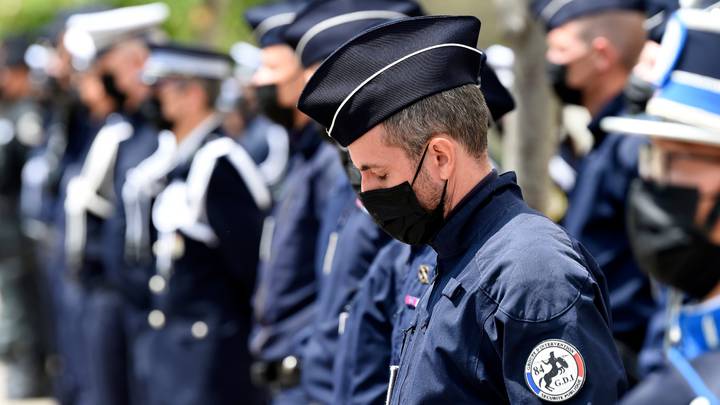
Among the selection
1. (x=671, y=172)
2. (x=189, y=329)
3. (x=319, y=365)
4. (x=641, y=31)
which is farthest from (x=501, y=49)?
(x=671, y=172)

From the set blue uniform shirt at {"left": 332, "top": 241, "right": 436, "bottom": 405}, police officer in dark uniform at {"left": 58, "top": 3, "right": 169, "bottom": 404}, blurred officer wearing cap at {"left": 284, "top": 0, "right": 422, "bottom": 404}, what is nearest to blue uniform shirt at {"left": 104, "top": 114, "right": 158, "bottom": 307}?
police officer in dark uniform at {"left": 58, "top": 3, "right": 169, "bottom": 404}

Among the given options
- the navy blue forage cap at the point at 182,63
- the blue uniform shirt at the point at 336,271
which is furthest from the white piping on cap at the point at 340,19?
the navy blue forage cap at the point at 182,63

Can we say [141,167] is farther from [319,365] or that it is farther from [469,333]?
[469,333]

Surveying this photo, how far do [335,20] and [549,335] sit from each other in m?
2.65

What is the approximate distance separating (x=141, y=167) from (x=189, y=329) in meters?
1.38

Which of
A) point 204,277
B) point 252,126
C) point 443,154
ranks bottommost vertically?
point 252,126

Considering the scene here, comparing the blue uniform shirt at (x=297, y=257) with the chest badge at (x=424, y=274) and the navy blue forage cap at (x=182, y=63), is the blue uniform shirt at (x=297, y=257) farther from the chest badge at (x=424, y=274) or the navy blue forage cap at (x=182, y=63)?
the chest badge at (x=424, y=274)

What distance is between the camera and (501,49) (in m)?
8.09

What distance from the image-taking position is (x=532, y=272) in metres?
2.63

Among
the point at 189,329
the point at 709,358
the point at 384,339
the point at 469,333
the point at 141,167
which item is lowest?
the point at 189,329

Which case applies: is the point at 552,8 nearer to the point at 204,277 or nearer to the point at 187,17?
the point at 204,277

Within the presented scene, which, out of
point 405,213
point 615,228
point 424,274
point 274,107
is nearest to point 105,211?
point 274,107

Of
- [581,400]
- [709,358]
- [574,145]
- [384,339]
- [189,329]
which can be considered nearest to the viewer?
[581,400]

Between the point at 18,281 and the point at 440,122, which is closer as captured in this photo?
Result: the point at 440,122
